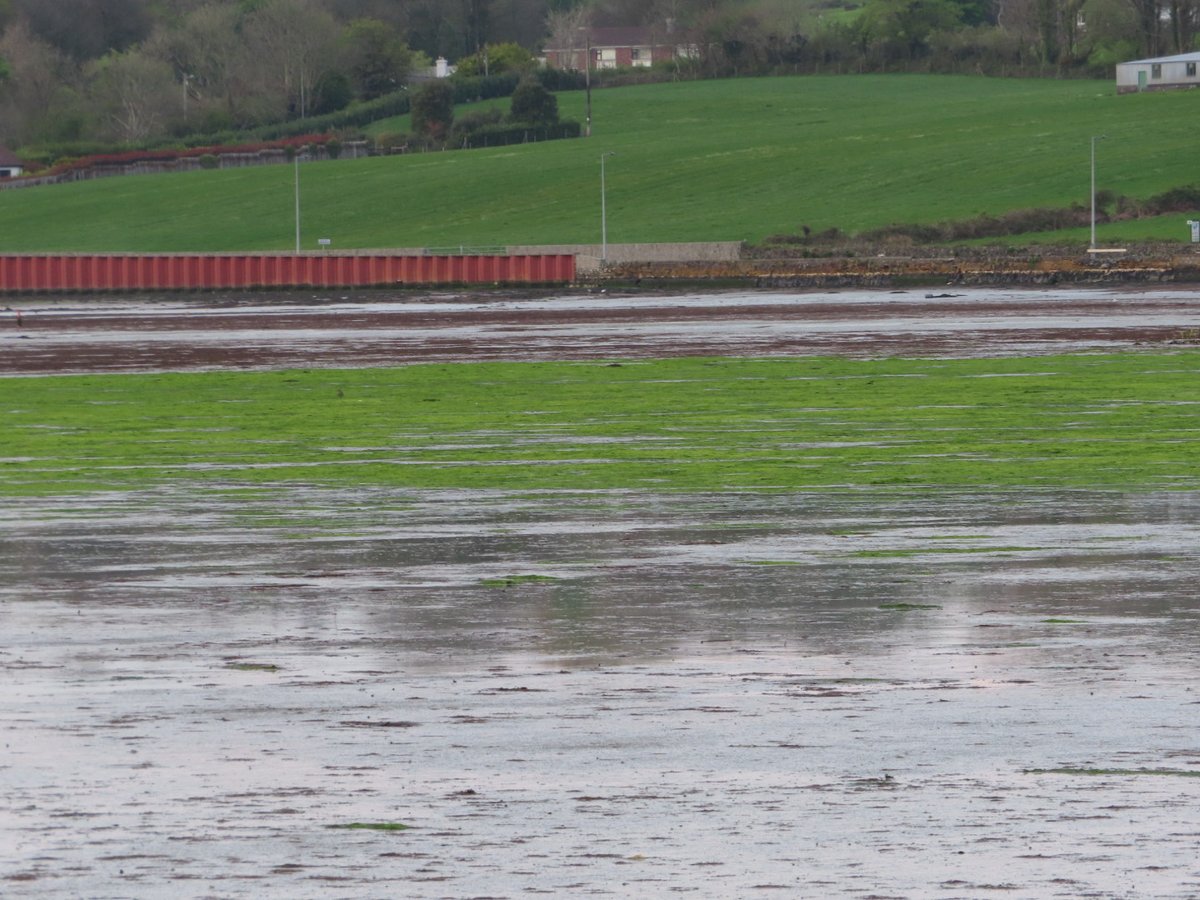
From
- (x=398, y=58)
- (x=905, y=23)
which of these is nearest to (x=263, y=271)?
(x=398, y=58)

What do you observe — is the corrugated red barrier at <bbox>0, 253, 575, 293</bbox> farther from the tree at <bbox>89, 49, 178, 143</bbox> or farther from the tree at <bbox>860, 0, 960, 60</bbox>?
the tree at <bbox>860, 0, 960, 60</bbox>

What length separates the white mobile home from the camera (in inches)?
5994

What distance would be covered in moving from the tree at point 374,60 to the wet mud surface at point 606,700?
566ft

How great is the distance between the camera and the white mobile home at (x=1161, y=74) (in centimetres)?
15225

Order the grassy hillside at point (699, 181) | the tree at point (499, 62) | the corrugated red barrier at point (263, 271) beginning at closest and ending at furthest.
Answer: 1. the corrugated red barrier at point (263, 271)
2. the grassy hillside at point (699, 181)
3. the tree at point (499, 62)

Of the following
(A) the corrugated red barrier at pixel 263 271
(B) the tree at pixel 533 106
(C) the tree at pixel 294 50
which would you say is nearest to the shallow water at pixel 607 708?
(A) the corrugated red barrier at pixel 263 271

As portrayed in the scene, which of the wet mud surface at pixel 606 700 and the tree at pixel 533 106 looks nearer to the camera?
the wet mud surface at pixel 606 700

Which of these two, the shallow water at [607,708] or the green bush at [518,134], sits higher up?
the green bush at [518,134]

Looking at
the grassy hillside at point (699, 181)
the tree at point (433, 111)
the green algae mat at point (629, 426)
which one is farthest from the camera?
the tree at point (433, 111)

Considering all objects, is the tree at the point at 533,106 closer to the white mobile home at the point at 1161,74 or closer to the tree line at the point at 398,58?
the tree line at the point at 398,58

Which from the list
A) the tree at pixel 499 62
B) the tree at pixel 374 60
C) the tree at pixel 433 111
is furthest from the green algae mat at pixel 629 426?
the tree at pixel 499 62

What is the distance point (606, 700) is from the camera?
11508mm

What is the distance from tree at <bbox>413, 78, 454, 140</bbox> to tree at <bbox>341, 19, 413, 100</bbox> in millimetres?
21181

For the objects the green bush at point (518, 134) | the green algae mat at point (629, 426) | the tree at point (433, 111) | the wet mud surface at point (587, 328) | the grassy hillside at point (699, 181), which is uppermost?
the tree at point (433, 111)
